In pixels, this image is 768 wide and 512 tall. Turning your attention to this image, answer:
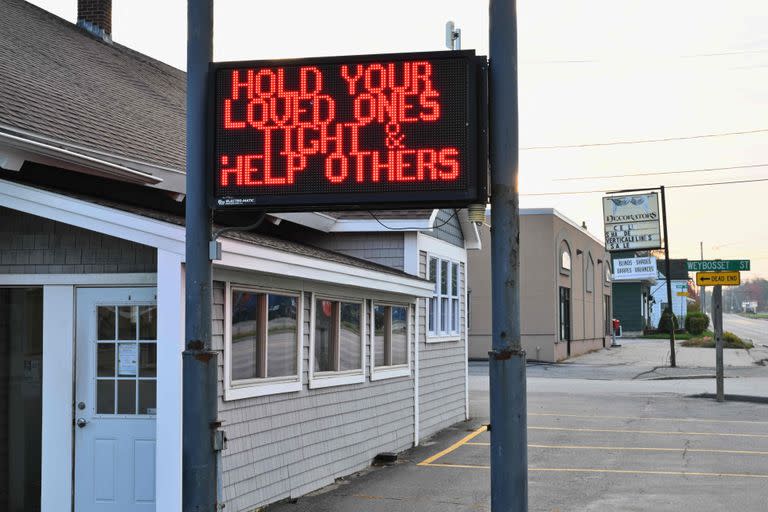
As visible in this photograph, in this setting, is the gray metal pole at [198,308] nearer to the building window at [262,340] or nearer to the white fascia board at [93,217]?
the white fascia board at [93,217]

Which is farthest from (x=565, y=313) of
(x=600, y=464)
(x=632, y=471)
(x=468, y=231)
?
(x=632, y=471)

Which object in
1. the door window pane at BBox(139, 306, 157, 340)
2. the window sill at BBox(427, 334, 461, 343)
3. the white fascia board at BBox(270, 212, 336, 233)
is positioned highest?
the white fascia board at BBox(270, 212, 336, 233)

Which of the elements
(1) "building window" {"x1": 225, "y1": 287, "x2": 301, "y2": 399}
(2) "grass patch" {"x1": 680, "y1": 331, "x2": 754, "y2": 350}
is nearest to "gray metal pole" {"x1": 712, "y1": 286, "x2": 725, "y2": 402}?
(1) "building window" {"x1": 225, "y1": 287, "x2": 301, "y2": 399}

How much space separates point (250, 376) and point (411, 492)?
2.74 metres

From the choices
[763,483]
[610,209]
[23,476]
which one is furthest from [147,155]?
[610,209]

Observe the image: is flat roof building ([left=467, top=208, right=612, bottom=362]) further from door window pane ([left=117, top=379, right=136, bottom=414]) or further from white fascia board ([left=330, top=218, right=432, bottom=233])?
door window pane ([left=117, top=379, right=136, bottom=414])

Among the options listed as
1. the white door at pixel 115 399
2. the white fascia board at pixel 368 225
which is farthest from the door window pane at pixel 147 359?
the white fascia board at pixel 368 225

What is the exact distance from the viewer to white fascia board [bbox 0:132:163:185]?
8.81 metres

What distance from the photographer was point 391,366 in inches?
577

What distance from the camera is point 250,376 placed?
10.1 meters

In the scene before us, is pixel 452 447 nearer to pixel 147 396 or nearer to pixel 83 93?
pixel 147 396

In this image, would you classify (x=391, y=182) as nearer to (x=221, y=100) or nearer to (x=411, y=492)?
(x=221, y=100)

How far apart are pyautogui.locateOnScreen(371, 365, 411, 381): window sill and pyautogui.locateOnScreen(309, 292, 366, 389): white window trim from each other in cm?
57

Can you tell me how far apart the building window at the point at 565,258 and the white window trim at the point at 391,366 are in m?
25.5
